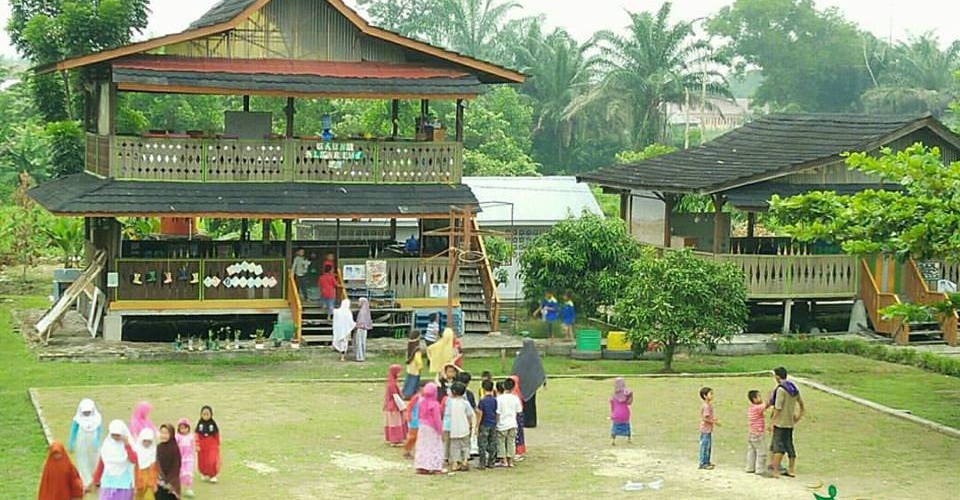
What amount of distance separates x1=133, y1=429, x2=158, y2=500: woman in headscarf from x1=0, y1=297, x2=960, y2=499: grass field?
1.56 m

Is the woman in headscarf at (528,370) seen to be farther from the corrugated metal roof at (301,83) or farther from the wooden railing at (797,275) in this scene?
the wooden railing at (797,275)

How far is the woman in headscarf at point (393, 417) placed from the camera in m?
23.0

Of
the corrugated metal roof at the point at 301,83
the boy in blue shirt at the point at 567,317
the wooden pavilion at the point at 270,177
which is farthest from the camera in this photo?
the boy in blue shirt at the point at 567,317

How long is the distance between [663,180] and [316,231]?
9048 mm

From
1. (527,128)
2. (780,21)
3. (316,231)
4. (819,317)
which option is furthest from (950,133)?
(780,21)

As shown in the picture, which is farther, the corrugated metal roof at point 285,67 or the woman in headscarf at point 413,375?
the corrugated metal roof at point 285,67

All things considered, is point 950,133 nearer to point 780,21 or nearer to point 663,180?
point 663,180

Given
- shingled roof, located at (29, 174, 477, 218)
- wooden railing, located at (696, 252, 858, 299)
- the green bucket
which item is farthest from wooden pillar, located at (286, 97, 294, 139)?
wooden railing, located at (696, 252, 858, 299)

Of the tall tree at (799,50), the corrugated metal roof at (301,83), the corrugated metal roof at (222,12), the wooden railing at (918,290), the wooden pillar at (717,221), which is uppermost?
the tall tree at (799,50)

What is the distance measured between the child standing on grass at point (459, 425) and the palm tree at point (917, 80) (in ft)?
239

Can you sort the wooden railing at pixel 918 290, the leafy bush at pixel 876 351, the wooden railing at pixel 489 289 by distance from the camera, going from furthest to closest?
the wooden railing at pixel 918 290, the wooden railing at pixel 489 289, the leafy bush at pixel 876 351

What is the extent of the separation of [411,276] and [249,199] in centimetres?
370

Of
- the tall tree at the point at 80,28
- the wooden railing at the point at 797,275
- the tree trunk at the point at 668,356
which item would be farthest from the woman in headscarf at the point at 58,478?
the tall tree at the point at 80,28

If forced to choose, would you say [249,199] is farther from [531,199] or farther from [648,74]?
[648,74]
